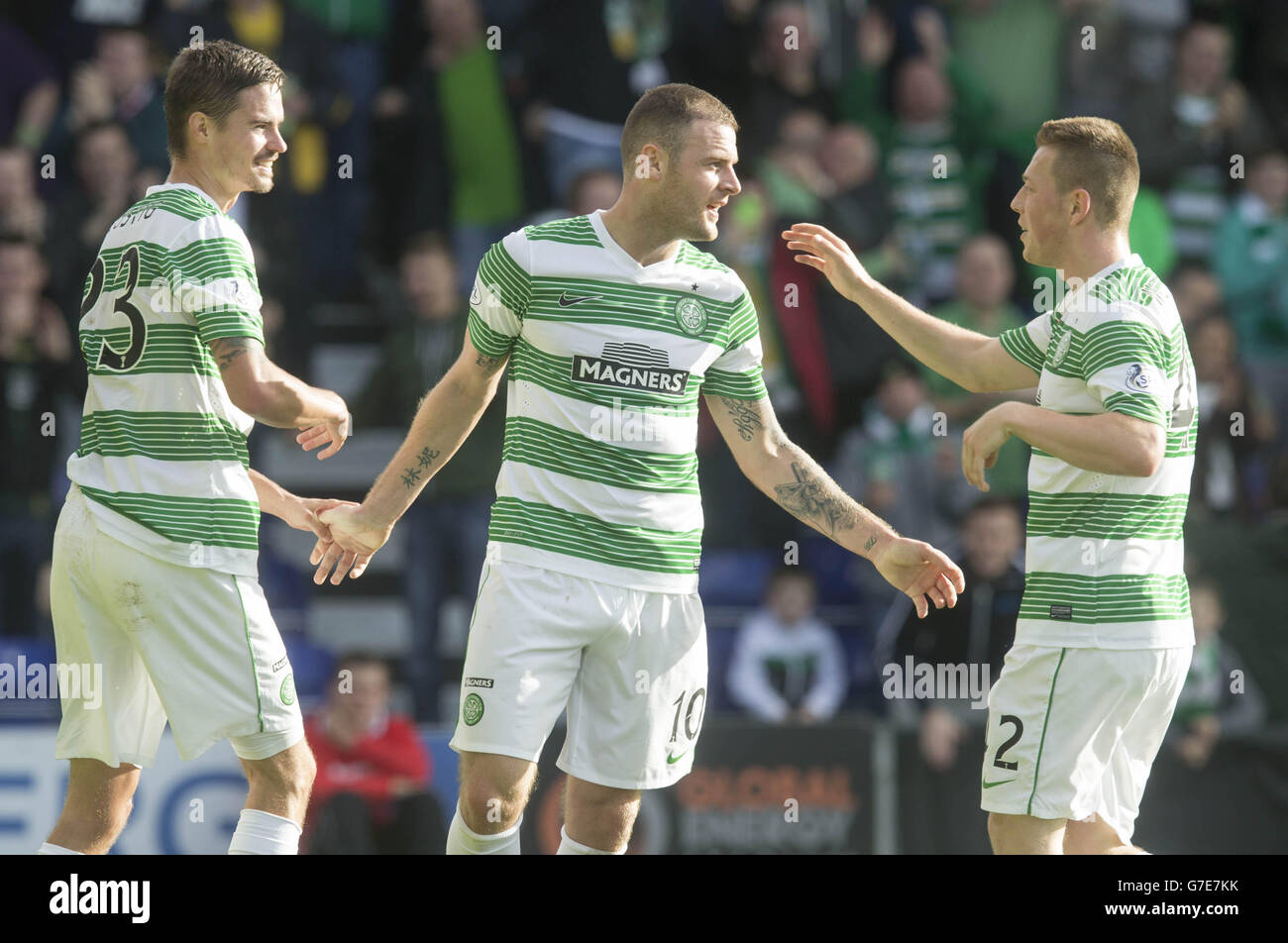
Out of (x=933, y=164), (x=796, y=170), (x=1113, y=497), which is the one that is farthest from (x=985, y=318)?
(x=1113, y=497)

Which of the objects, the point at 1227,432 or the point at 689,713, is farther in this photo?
the point at 1227,432

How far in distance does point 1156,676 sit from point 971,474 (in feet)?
2.63

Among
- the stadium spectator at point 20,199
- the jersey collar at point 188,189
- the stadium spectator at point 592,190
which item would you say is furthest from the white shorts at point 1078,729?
the stadium spectator at point 20,199

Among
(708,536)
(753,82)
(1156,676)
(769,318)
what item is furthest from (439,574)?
(1156,676)

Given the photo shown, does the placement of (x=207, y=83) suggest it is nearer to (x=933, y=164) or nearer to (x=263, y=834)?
(x=263, y=834)

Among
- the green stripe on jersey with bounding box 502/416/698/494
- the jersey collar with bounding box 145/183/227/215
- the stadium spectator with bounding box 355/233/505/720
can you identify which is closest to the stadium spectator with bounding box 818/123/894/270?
the stadium spectator with bounding box 355/233/505/720

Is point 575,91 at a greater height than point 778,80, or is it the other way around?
point 778,80

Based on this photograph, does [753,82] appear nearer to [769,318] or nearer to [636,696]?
[769,318]

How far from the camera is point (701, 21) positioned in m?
10.4

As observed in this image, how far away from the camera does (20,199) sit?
9.84 meters

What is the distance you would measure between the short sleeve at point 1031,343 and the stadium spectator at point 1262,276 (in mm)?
5385

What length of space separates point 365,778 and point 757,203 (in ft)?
13.0

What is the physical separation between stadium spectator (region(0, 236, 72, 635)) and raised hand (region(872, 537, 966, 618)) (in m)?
5.72

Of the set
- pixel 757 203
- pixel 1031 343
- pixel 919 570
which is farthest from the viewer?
pixel 757 203
